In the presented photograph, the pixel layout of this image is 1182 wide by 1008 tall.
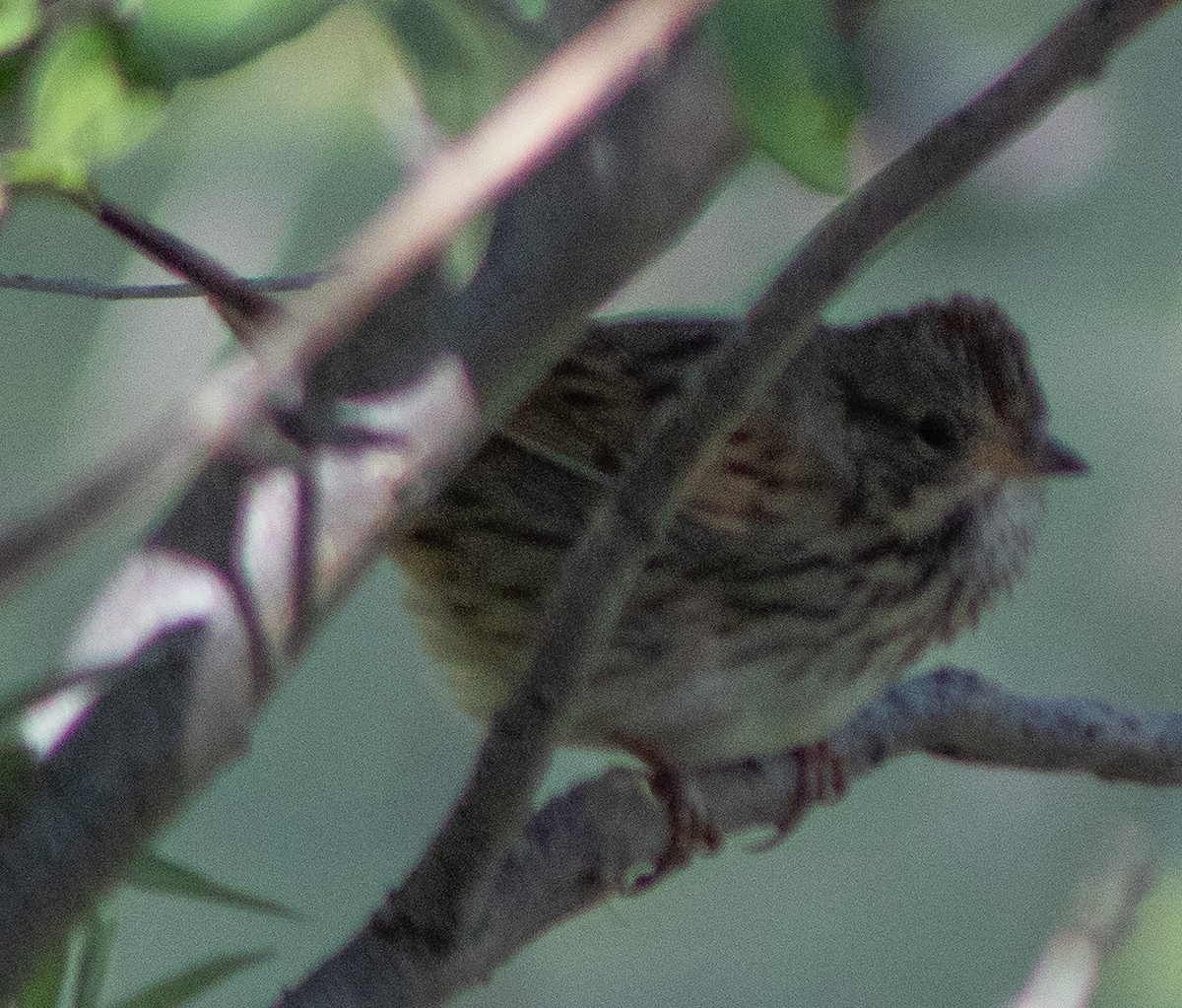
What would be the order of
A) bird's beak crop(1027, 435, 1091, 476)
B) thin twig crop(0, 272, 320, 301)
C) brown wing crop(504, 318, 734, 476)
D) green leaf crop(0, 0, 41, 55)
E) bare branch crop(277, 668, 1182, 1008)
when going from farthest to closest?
bird's beak crop(1027, 435, 1091, 476), brown wing crop(504, 318, 734, 476), bare branch crop(277, 668, 1182, 1008), thin twig crop(0, 272, 320, 301), green leaf crop(0, 0, 41, 55)

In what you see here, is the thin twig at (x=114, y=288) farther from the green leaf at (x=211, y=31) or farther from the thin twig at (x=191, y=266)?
the green leaf at (x=211, y=31)

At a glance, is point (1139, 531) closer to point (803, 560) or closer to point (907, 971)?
point (907, 971)

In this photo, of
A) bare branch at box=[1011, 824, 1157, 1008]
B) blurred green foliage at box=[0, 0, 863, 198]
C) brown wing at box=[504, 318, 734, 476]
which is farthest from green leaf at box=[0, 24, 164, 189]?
brown wing at box=[504, 318, 734, 476]

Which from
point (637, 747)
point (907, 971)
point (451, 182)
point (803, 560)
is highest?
point (451, 182)

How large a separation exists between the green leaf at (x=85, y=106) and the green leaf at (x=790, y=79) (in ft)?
0.79

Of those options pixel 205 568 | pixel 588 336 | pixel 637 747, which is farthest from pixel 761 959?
pixel 205 568

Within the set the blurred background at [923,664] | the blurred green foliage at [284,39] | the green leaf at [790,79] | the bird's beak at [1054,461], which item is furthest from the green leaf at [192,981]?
the blurred background at [923,664]

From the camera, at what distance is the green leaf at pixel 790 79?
646mm

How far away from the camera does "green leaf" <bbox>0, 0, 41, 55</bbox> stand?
75cm

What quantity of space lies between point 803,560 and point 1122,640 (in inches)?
56.5

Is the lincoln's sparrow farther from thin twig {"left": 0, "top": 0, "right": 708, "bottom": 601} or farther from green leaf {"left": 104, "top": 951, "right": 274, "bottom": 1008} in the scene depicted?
thin twig {"left": 0, "top": 0, "right": 708, "bottom": 601}

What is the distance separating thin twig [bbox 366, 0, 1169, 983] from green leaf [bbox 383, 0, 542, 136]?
6.2 inches

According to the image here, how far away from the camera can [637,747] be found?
79.3 inches

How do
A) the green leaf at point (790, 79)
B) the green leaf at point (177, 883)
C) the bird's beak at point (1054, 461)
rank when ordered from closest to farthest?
the green leaf at point (790, 79), the green leaf at point (177, 883), the bird's beak at point (1054, 461)
